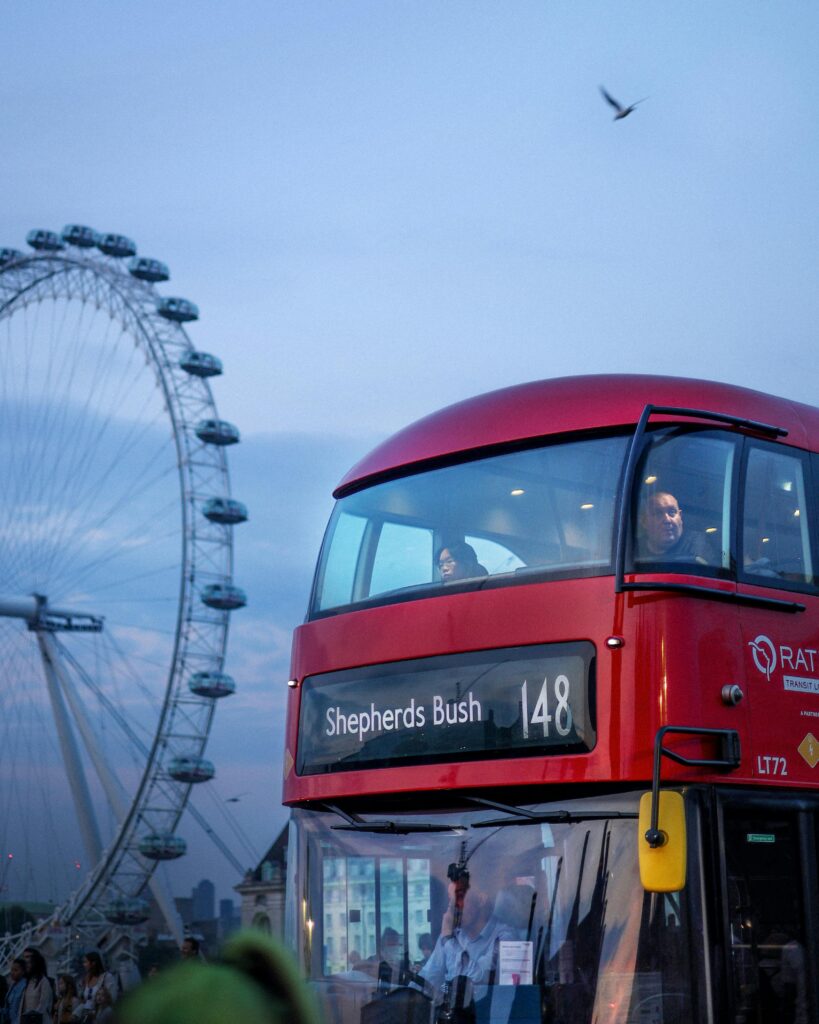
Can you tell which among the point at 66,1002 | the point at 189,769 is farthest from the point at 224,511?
the point at 66,1002

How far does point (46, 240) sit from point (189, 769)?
13325 millimetres

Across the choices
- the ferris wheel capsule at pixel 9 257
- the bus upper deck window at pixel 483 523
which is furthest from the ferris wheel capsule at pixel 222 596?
the bus upper deck window at pixel 483 523

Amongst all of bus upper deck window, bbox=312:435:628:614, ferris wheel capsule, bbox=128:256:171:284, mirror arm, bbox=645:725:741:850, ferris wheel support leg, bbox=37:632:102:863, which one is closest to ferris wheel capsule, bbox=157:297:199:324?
ferris wheel capsule, bbox=128:256:171:284

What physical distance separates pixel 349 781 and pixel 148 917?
110 feet

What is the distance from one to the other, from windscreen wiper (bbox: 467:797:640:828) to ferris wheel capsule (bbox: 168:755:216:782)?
29464 mm

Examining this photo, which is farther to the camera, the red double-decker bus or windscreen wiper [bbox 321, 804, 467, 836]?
windscreen wiper [bbox 321, 804, 467, 836]

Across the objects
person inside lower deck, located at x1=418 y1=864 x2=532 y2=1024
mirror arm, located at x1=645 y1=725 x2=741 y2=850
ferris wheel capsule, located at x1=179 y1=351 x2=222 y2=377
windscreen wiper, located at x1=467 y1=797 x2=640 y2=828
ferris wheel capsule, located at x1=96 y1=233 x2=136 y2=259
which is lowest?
person inside lower deck, located at x1=418 y1=864 x2=532 y2=1024

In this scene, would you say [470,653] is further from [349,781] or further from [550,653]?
[349,781]

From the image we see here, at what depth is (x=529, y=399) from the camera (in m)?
6.57

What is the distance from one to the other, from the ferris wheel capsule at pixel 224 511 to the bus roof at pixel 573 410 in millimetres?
26894

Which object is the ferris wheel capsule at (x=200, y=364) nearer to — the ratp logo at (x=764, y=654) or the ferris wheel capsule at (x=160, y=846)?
the ferris wheel capsule at (x=160, y=846)

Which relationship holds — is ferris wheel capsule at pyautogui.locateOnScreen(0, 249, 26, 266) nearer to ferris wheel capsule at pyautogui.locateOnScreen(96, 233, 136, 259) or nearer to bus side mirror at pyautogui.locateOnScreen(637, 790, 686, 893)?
ferris wheel capsule at pyautogui.locateOnScreen(96, 233, 136, 259)

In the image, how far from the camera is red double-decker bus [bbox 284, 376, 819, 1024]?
529 cm

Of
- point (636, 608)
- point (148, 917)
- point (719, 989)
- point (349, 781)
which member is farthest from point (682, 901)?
point (148, 917)
